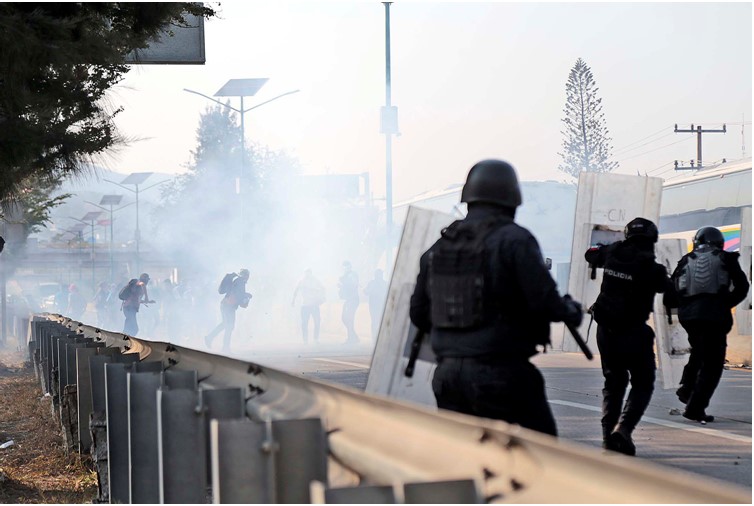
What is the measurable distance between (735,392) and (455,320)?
10.1 m

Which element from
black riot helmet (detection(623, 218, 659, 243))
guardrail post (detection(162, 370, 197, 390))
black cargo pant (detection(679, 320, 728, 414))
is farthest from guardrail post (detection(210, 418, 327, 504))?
black cargo pant (detection(679, 320, 728, 414))

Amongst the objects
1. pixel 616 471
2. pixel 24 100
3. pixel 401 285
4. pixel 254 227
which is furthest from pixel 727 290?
pixel 254 227

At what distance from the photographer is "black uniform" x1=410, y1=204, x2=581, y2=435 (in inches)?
192

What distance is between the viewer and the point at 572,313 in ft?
16.2

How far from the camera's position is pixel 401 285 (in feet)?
31.8

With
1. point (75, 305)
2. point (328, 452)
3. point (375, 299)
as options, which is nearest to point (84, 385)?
point (328, 452)

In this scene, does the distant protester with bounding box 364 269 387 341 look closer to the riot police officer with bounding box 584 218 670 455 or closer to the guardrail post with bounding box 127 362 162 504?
the riot police officer with bounding box 584 218 670 455

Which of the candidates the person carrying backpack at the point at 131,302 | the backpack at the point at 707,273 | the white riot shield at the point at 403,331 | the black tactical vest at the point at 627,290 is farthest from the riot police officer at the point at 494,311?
the person carrying backpack at the point at 131,302

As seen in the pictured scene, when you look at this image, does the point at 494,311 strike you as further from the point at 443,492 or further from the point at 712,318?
the point at 712,318

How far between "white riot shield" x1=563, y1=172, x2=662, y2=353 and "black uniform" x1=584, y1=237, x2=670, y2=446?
6.12m

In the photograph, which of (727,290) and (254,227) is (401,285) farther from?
(254,227)

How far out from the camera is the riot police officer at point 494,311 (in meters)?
4.89

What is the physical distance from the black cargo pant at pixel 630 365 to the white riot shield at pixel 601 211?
6096mm

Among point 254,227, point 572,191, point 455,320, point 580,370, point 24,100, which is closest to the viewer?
point 455,320
